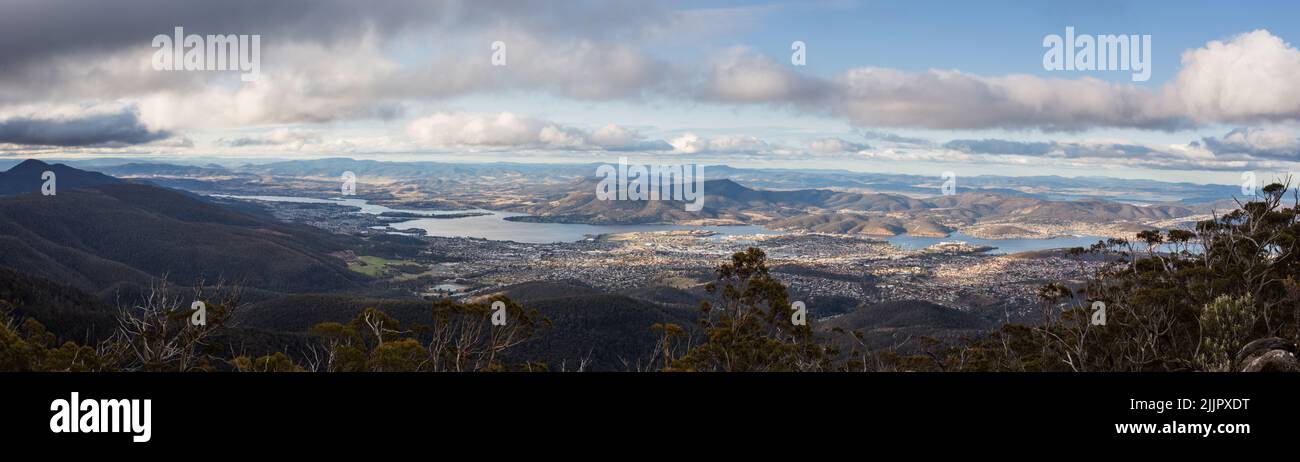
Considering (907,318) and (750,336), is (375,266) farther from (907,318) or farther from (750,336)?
(750,336)

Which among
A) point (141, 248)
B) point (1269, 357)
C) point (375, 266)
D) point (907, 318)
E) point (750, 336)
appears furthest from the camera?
point (375, 266)

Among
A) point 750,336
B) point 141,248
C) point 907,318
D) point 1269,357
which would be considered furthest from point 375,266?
point 1269,357

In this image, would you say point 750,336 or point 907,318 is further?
point 907,318

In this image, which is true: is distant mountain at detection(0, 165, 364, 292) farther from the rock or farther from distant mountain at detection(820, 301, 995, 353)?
the rock

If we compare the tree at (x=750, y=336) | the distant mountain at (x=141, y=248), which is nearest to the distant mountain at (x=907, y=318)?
the tree at (x=750, y=336)

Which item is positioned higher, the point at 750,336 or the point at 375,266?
the point at 750,336
